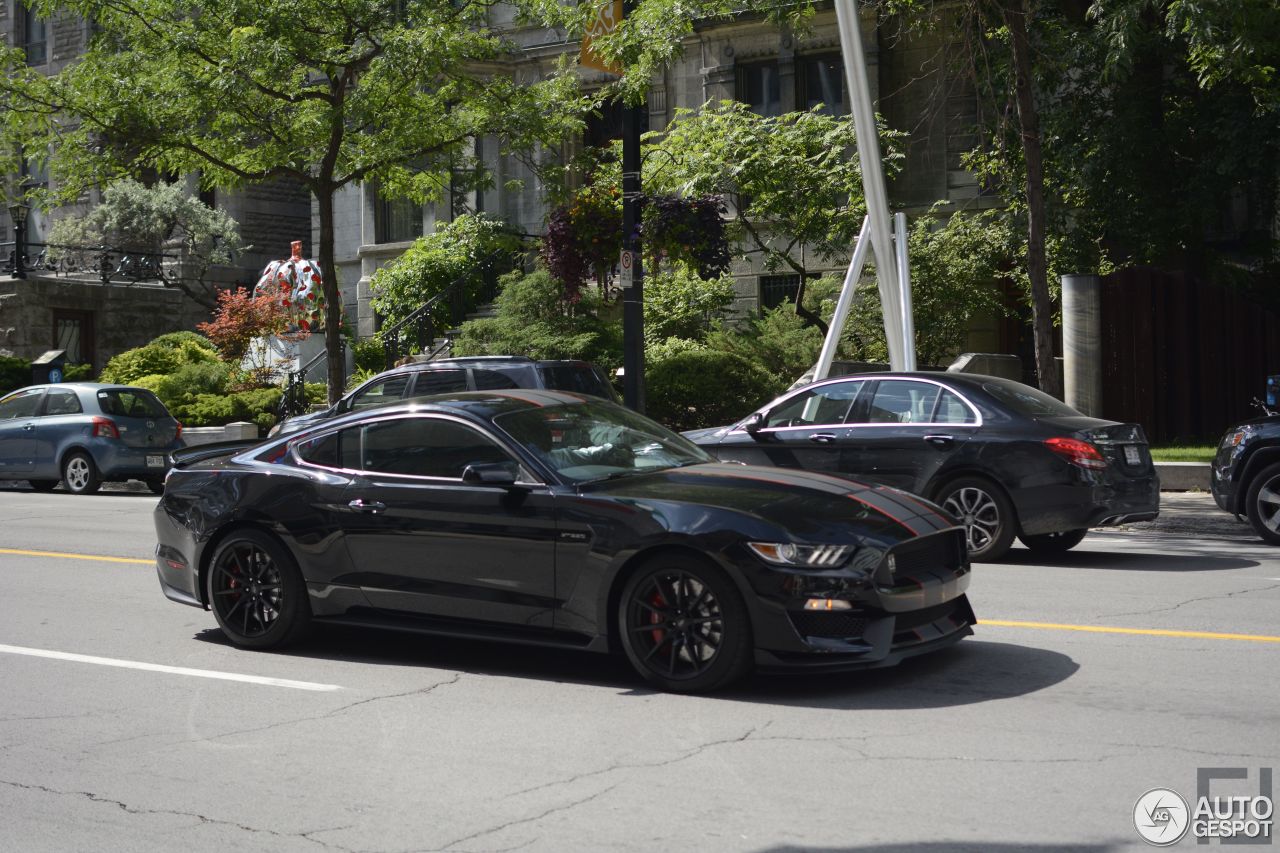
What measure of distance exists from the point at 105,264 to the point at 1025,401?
29.5 m

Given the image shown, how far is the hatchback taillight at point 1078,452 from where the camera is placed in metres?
11.2

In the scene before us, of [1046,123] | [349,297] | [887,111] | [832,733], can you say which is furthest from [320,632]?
[349,297]

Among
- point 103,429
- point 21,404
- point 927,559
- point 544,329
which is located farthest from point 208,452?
point 544,329

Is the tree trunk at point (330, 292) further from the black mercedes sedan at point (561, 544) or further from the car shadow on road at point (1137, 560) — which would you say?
the black mercedes sedan at point (561, 544)

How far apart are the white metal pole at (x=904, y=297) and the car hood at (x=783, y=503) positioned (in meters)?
9.57

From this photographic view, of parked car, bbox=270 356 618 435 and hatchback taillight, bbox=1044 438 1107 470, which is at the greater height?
parked car, bbox=270 356 618 435

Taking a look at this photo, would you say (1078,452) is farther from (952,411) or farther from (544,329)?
(544,329)

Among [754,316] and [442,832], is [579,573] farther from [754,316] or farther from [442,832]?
[754,316]

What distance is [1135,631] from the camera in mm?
8438

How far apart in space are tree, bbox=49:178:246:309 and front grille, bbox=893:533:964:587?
33.3 meters

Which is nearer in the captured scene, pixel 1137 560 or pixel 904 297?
pixel 1137 560

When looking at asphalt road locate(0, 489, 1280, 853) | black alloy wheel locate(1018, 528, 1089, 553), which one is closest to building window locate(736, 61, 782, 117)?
black alloy wheel locate(1018, 528, 1089, 553)

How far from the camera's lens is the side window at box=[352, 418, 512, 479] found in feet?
25.6

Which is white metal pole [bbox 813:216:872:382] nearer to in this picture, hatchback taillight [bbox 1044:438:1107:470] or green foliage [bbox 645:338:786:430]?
green foliage [bbox 645:338:786:430]
